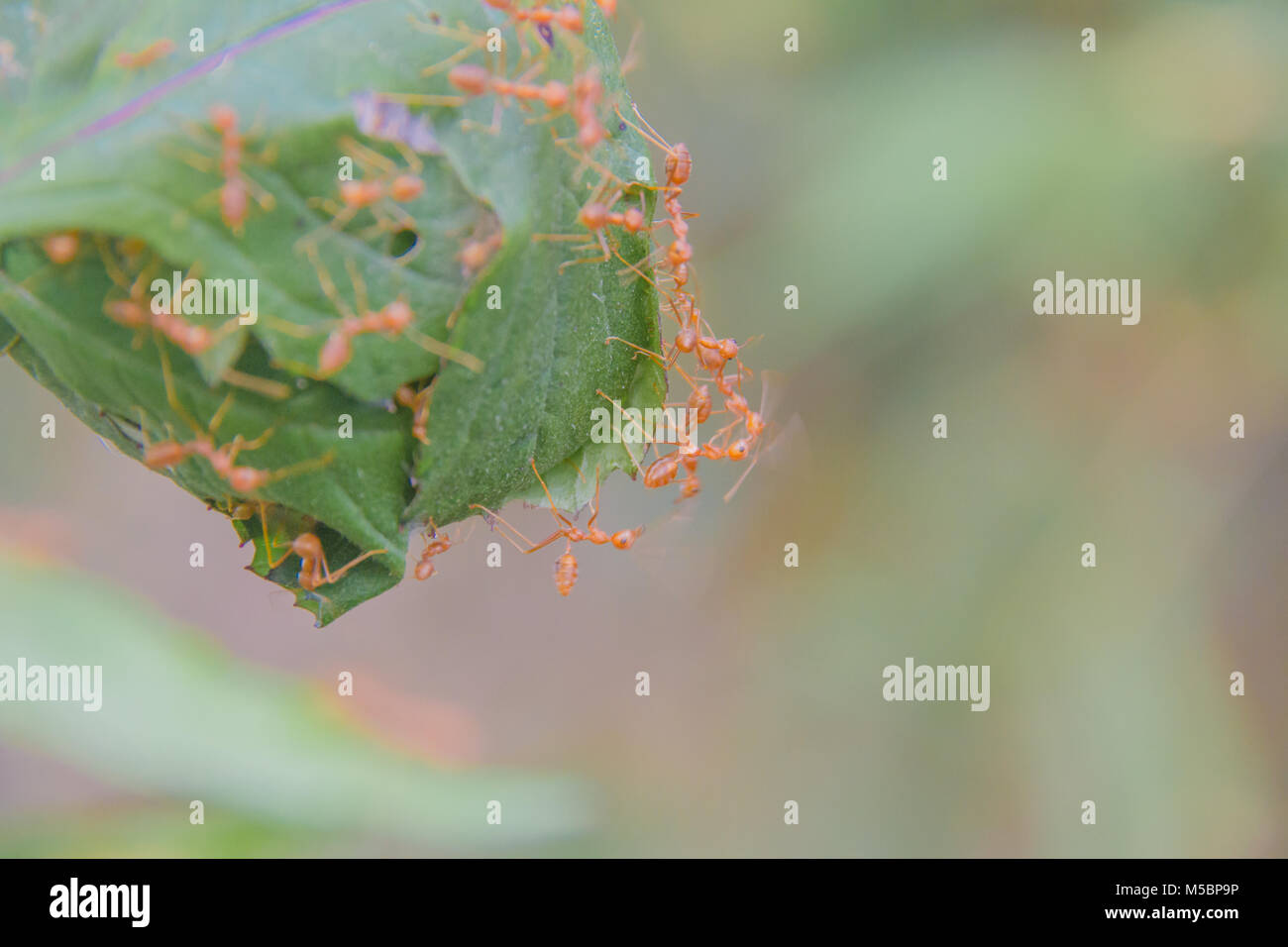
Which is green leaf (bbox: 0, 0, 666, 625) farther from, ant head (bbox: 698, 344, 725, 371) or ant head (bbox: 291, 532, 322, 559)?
ant head (bbox: 698, 344, 725, 371)

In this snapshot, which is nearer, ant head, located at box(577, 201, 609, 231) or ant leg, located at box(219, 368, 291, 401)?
ant leg, located at box(219, 368, 291, 401)

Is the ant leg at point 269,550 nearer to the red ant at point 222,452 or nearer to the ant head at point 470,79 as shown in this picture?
the red ant at point 222,452

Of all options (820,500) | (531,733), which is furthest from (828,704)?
(531,733)

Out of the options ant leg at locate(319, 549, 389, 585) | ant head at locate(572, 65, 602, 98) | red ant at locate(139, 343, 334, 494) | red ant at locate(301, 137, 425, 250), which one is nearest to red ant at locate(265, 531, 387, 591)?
ant leg at locate(319, 549, 389, 585)

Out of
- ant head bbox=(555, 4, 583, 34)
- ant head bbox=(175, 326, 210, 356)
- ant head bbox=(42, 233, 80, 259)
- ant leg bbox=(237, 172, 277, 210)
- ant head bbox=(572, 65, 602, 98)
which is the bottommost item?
ant head bbox=(175, 326, 210, 356)

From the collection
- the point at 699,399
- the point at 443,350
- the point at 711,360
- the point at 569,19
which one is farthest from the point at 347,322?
the point at 711,360
